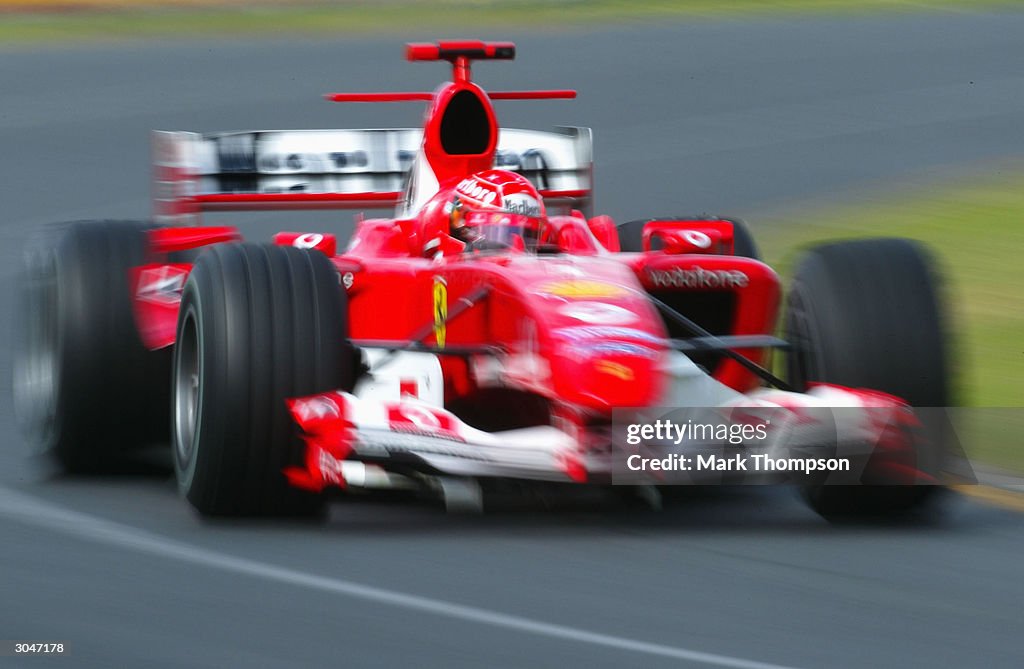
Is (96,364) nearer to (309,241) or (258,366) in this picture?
(309,241)

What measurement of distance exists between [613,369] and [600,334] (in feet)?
0.54

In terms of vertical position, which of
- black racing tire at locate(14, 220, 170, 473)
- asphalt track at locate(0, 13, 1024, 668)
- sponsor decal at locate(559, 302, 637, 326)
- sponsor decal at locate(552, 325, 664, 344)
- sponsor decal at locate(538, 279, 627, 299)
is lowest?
asphalt track at locate(0, 13, 1024, 668)

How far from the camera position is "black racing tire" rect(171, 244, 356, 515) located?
6738 millimetres

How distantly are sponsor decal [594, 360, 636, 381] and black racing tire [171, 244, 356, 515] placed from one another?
1.01 metres

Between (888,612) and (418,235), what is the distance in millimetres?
3147

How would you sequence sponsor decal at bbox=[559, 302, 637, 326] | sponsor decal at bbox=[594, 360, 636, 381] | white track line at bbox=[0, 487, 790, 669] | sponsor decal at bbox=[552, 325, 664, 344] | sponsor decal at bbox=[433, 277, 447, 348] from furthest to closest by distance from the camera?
1. sponsor decal at bbox=[433, 277, 447, 348]
2. sponsor decal at bbox=[559, 302, 637, 326]
3. sponsor decal at bbox=[552, 325, 664, 344]
4. sponsor decal at bbox=[594, 360, 636, 381]
5. white track line at bbox=[0, 487, 790, 669]

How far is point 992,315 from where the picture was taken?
11.9 meters

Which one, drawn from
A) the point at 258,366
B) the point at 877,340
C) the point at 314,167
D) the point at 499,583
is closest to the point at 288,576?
the point at 499,583

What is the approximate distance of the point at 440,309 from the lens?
7484 millimetres

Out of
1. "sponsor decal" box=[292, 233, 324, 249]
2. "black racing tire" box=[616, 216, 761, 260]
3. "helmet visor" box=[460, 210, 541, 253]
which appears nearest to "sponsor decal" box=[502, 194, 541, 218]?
"helmet visor" box=[460, 210, 541, 253]

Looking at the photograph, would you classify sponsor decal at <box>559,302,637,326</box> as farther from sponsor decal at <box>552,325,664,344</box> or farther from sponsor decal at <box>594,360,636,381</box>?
sponsor decal at <box>594,360,636,381</box>

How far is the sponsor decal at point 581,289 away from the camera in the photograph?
6848 mm

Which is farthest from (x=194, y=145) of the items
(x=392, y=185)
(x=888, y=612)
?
(x=888, y=612)

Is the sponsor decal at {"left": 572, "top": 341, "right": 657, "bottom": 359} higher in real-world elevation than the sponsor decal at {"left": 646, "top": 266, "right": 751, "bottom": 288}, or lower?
lower
